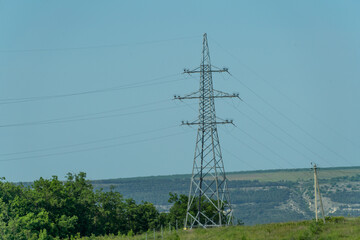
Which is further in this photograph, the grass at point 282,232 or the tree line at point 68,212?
the tree line at point 68,212

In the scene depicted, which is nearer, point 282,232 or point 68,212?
point 282,232

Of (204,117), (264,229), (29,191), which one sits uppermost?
(204,117)

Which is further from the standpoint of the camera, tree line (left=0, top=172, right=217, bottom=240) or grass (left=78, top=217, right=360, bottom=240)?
tree line (left=0, top=172, right=217, bottom=240)

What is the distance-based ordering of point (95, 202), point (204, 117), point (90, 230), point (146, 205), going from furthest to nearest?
point (146, 205)
point (95, 202)
point (90, 230)
point (204, 117)

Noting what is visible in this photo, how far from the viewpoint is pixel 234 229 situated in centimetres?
7094

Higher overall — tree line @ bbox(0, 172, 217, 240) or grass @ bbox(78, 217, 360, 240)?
tree line @ bbox(0, 172, 217, 240)

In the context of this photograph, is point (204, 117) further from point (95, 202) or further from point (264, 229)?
point (95, 202)

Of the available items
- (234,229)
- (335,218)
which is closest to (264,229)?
(234,229)

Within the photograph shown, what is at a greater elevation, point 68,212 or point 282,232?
point 68,212

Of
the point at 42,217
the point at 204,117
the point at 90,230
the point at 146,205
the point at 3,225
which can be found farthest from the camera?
the point at 146,205

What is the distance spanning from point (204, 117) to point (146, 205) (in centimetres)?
4686

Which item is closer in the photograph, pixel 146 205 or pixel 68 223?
pixel 68 223

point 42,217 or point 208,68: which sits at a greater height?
point 208,68

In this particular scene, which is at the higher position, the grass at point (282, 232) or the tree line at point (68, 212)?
the tree line at point (68, 212)
